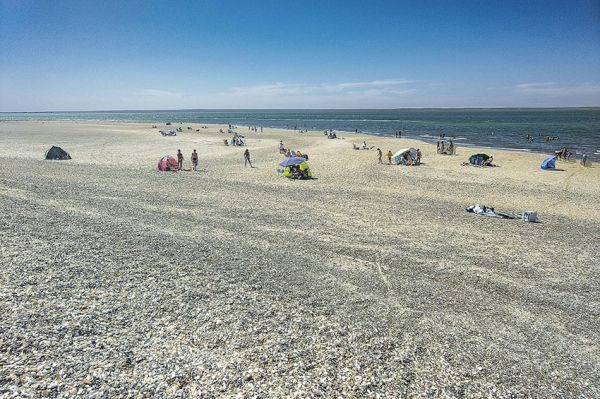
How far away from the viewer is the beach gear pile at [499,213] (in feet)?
62.8

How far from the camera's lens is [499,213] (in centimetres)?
1986

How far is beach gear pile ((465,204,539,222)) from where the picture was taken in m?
19.1

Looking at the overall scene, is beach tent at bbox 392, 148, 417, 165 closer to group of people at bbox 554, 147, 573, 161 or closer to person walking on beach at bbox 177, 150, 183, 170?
group of people at bbox 554, 147, 573, 161

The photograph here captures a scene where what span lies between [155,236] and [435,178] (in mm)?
21703

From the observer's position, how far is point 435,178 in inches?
1202

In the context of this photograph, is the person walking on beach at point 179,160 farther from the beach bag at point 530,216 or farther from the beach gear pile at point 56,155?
the beach bag at point 530,216

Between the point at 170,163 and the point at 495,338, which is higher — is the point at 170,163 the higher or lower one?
the higher one

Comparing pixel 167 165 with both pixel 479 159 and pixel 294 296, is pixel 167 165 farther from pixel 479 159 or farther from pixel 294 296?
pixel 479 159

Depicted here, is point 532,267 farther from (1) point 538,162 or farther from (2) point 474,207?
(1) point 538,162

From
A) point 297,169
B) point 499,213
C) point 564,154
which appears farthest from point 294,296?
point 564,154

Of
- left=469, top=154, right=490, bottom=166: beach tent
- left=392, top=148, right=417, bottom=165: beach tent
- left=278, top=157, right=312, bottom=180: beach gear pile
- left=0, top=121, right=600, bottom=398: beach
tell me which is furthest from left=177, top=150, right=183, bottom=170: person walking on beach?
left=469, top=154, right=490, bottom=166: beach tent

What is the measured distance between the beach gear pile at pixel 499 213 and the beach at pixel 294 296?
1.31 feet

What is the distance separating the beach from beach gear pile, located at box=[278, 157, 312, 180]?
259 inches

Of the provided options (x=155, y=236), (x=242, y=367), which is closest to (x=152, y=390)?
(x=242, y=367)
